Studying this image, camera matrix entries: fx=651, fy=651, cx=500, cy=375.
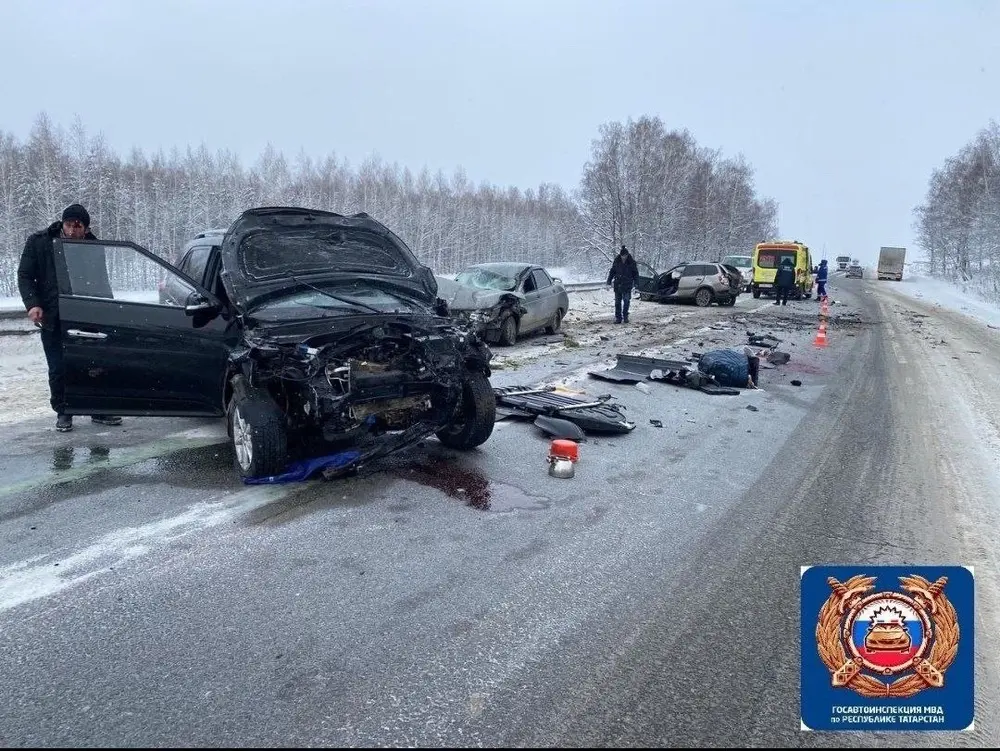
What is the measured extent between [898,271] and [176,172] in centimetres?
6737

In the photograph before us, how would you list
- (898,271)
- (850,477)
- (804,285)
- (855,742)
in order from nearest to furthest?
(855,742), (850,477), (804,285), (898,271)

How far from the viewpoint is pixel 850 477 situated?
519cm

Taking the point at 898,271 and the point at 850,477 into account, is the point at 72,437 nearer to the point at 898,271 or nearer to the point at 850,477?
the point at 850,477

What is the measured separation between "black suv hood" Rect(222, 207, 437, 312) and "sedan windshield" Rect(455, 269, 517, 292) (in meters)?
6.42

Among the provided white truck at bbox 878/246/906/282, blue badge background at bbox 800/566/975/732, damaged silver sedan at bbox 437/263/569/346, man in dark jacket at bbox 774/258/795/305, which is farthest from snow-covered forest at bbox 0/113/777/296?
blue badge background at bbox 800/566/975/732

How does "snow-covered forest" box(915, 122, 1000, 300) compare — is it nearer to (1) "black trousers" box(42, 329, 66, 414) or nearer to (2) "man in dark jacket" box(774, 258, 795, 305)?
(2) "man in dark jacket" box(774, 258, 795, 305)

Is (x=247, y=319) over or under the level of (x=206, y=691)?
over

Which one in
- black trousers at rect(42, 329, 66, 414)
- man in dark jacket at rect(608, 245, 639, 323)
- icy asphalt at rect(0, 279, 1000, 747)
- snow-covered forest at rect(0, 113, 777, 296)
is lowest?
icy asphalt at rect(0, 279, 1000, 747)

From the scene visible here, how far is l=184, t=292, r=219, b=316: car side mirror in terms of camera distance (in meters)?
4.98

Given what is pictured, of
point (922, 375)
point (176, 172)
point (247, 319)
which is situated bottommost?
point (922, 375)

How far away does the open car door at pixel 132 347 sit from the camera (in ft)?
16.9

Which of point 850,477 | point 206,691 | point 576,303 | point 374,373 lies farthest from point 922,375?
point 576,303

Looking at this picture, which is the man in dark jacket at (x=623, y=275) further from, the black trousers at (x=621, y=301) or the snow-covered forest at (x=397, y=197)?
the snow-covered forest at (x=397, y=197)

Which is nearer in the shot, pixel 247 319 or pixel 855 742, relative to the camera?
pixel 855 742
